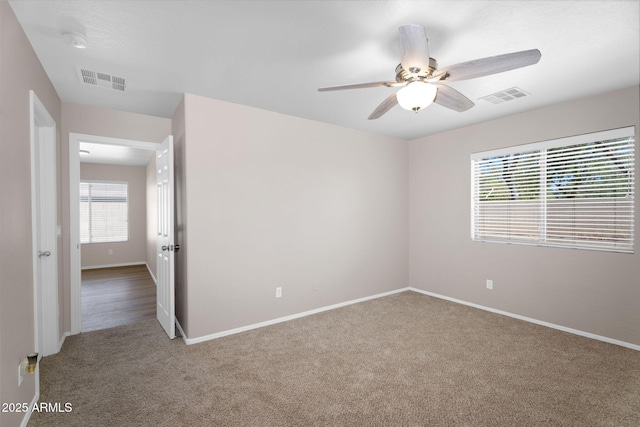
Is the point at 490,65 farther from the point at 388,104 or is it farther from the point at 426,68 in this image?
the point at 388,104

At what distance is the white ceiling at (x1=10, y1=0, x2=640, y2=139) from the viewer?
5.67 feet

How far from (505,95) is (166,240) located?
379cm

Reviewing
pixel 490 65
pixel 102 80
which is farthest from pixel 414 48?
pixel 102 80

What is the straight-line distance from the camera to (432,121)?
12.7 ft

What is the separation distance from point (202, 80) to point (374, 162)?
2.65 meters

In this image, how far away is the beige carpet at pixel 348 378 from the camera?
1.92 meters

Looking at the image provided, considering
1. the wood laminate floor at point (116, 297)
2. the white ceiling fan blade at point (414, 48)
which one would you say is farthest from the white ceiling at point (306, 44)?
the wood laminate floor at point (116, 297)

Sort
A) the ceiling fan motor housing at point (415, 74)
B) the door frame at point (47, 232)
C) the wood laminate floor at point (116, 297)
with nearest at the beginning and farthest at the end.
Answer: the ceiling fan motor housing at point (415, 74) < the door frame at point (47, 232) < the wood laminate floor at point (116, 297)

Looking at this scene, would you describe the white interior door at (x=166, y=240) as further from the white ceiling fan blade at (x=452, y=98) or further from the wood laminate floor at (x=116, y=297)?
the white ceiling fan blade at (x=452, y=98)

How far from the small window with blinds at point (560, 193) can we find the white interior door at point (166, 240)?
12.4 ft

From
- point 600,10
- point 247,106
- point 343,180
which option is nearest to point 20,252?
point 247,106

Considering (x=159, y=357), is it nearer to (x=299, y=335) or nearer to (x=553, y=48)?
(x=299, y=335)

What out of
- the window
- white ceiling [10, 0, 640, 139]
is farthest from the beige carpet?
the window

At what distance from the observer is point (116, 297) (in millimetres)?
4656
